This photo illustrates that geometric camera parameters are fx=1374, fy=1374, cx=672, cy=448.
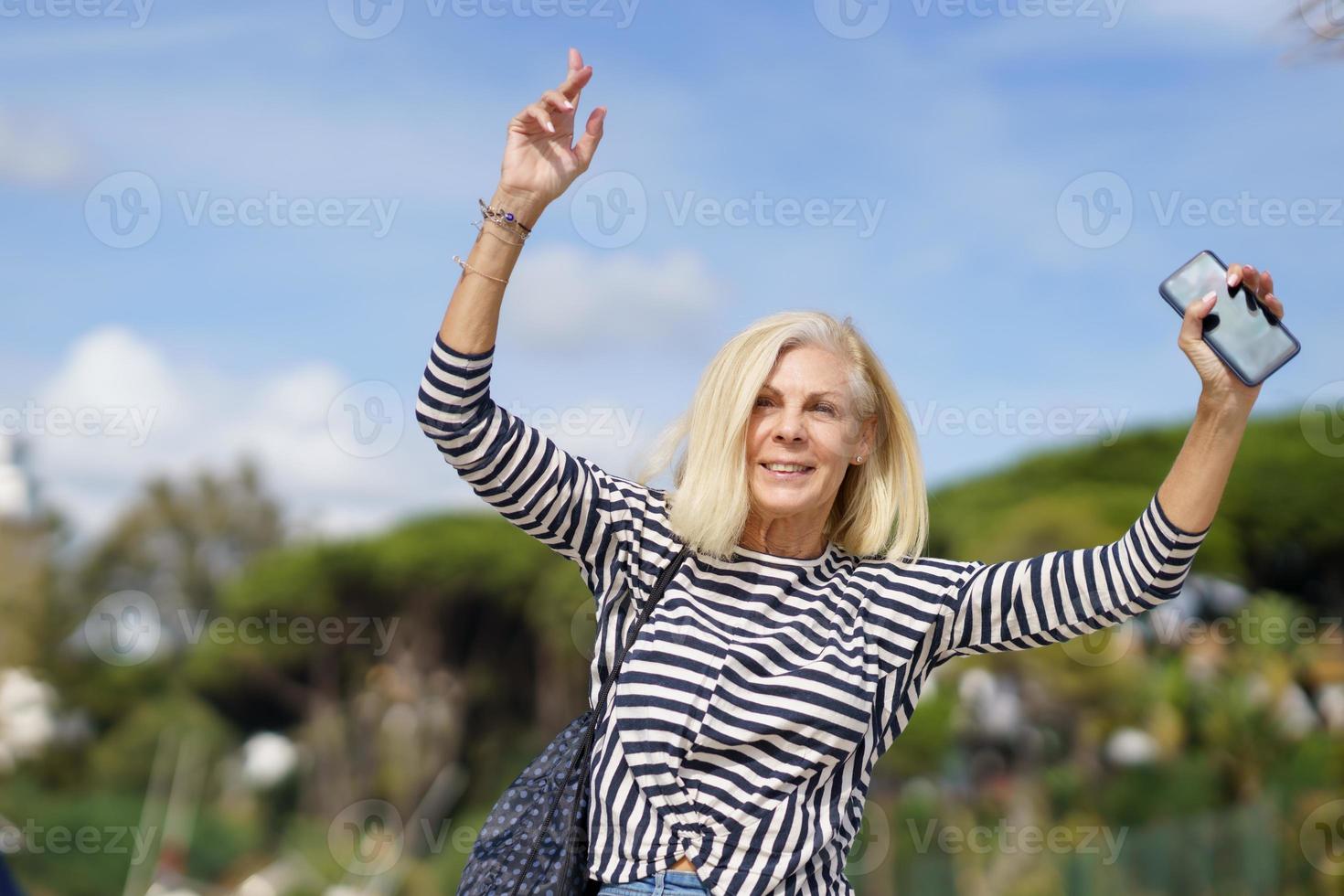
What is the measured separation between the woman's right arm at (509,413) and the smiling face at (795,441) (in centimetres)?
23

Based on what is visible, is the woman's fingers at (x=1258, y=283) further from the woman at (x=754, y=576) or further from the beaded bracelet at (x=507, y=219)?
the beaded bracelet at (x=507, y=219)

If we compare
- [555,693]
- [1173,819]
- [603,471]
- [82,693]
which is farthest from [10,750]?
[603,471]

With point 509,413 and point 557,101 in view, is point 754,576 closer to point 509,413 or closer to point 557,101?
point 509,413

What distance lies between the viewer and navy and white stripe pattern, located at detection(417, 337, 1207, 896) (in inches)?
79.4

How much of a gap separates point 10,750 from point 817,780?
320 inches

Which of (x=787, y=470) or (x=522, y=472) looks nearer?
(x=522, y=472)

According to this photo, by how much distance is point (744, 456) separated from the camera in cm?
221

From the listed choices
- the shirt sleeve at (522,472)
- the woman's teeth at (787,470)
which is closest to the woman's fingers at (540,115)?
the shirt sleeve at (522,472)

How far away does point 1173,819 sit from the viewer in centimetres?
779

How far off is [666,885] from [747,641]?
38 centimetres

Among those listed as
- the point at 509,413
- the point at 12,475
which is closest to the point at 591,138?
the point at 509,413

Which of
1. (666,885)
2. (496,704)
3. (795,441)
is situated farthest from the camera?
(496,704)

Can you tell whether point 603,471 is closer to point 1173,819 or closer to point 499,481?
point 499,481

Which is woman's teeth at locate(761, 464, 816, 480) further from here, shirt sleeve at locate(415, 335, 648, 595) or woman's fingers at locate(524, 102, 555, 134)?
woman's fingers at locate(524, 102, 555, 134)
